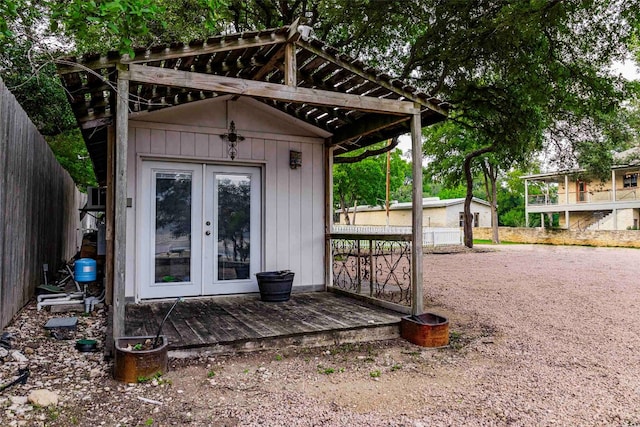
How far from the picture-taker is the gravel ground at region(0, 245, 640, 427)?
2.80 meters

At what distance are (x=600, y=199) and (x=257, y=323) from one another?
26607 mm

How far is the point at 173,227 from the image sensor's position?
18.6 ft

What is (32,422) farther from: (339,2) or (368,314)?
(339,2)

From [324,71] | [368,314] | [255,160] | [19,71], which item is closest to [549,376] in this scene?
[368,314]

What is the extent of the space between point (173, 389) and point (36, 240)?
151 inches

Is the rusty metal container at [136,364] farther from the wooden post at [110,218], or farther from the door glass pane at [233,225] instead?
the door glass pane at [233,225]

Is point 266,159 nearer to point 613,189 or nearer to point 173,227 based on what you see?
point 173,227

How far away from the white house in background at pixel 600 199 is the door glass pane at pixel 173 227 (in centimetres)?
1986

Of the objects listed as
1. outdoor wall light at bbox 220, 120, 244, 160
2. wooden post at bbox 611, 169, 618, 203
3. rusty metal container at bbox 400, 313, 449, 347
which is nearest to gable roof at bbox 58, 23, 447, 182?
outdoor wall light at bbox 220, 120, 244, 160

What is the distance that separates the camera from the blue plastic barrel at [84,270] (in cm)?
586

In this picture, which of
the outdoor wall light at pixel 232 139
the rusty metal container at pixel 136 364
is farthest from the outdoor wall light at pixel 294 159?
the rusty metal container at pixel 136 364

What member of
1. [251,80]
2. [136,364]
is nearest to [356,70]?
[251,80]

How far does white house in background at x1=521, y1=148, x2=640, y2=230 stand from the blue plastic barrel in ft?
67.9

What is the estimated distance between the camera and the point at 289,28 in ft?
13.8
